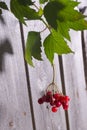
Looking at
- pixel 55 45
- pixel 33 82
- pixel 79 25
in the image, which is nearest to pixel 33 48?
pixel 55 45

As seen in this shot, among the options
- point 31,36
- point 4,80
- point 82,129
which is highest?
point 31,36

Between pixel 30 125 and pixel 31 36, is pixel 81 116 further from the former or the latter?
pixel 31 36

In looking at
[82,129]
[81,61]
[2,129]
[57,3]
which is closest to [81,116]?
[82,129]

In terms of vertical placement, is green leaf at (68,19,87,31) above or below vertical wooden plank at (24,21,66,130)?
above

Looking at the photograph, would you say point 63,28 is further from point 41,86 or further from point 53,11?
point 41,86

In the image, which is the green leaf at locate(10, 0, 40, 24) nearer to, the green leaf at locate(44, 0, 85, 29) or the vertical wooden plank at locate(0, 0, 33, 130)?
the green leaf at locate(44, 0, 85, 29)

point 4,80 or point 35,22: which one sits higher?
point 35,22

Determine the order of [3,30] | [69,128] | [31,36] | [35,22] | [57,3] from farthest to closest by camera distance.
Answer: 1. [69,128]
2. [35,22]
3. [3,30]
4. [31,36]
5. [57,3]

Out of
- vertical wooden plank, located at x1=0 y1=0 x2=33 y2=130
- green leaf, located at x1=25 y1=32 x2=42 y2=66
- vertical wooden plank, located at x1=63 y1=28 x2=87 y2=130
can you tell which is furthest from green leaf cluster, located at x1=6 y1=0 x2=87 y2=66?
vertical wooden plank, located at x1=63 y1=28 x2=87 y2=130
